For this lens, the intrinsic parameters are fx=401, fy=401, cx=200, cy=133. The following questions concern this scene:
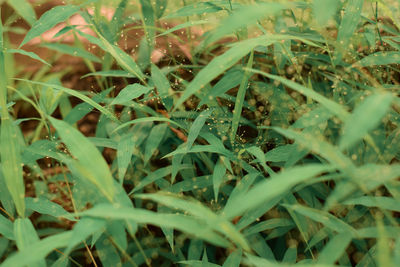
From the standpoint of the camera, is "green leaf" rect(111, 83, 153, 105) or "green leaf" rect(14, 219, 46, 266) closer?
"green leaf" rect(14, 219, 46, 266)

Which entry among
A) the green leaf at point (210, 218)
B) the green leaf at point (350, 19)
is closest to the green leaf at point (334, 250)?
the green leaf at point (210, 218)

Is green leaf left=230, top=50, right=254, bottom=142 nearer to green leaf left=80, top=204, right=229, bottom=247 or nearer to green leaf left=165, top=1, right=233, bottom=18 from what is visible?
green leaf left=165, top=1, right=233, bottom=18

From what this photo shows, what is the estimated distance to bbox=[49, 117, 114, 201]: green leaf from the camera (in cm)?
58

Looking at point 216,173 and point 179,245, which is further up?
point 216,173

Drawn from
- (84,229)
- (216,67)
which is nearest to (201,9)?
(216,67)

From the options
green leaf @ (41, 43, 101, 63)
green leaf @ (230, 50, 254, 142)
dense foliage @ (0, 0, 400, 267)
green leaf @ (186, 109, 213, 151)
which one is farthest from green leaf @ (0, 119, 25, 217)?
green leaf @ (41, 43, 101, 63)

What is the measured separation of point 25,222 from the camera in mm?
692

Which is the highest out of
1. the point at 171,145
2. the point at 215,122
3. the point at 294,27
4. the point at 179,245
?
the point at 294,27

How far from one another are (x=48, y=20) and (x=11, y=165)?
0.35m

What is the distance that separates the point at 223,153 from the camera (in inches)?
32.4

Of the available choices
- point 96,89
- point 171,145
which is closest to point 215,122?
point 171,145

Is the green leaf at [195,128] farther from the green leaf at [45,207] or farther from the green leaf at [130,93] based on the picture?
the green leaf at [45,207]

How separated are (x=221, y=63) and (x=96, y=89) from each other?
763mm

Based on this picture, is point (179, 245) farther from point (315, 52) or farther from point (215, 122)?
point (315, 52)
